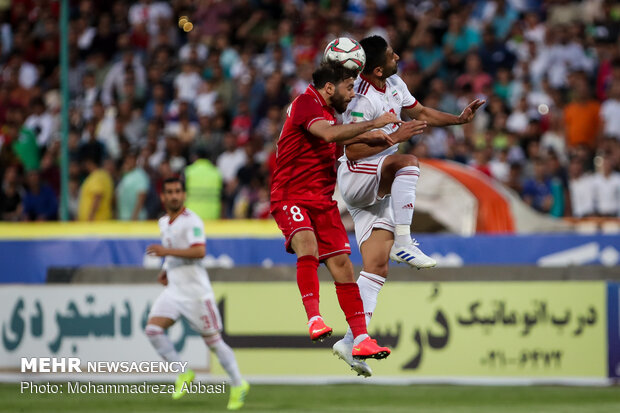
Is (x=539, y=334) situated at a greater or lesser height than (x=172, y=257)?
lesser

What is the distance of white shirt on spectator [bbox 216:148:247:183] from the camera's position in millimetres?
18750

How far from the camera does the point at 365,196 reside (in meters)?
9.05

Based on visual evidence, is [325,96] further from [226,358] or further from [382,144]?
[226,358]

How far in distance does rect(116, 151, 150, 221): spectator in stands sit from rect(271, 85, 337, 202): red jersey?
9.92 meters

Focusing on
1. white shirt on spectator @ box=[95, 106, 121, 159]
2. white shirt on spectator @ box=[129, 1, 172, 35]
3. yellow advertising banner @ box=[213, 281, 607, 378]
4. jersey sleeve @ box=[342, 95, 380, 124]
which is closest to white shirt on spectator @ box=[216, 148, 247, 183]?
white shirt on spectator @ box=[95, 106, 121, 159]

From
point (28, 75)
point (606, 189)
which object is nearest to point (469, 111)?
point (606, 189)

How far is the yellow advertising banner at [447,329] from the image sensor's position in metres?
14.3

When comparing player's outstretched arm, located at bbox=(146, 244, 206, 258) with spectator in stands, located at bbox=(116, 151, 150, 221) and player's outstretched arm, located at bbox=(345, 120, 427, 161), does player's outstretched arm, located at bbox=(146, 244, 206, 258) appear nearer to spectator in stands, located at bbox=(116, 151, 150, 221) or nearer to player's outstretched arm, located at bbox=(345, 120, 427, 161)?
player's outstretched arm, located at bbox=(345, 120, 427, 161)

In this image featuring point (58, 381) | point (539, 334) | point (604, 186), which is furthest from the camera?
point (604, 186)

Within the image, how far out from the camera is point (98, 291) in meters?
15.3

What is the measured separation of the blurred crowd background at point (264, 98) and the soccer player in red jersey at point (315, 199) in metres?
8.71

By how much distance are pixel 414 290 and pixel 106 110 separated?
8.37 m

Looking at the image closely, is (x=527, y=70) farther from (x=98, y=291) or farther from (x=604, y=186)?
(x=98, y=291)

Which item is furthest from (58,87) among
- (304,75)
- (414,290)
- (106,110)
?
(414,290)
